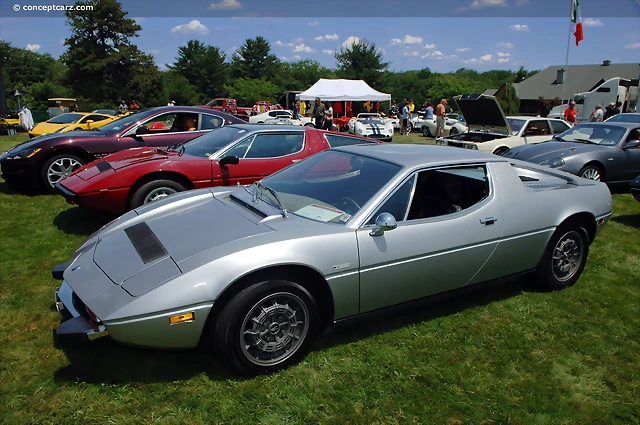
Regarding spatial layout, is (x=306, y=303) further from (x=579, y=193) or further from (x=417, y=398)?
(x=579, y=193)

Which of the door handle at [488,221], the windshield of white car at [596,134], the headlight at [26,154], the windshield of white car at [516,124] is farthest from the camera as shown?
the windshield of white car at [516,124]

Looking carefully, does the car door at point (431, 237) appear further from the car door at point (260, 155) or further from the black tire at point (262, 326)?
the car door at point (260, 155)

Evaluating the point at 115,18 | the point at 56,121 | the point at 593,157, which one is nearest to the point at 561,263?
the point at 593,157

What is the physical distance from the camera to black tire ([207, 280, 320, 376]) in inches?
97.8

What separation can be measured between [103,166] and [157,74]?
49.8 meters

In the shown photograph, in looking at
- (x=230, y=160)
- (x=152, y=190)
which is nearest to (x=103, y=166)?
(x=152, y=190)

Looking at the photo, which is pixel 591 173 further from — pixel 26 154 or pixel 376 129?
pixel 376 129

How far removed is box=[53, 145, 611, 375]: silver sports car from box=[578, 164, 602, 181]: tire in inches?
164

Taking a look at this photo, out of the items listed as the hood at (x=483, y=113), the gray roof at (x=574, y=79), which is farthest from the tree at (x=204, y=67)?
the hood at (x=483, y=113)

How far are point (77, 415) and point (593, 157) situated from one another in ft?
27.7

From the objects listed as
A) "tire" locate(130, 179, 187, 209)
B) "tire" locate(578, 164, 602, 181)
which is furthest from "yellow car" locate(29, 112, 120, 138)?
"tire" locate(578, 164, 602, 181)

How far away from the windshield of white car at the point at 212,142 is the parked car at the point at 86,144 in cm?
124

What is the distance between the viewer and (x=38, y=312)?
3426 mm

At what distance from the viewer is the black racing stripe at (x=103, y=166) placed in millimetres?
5348
